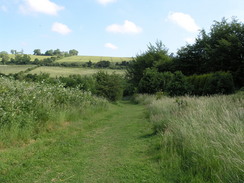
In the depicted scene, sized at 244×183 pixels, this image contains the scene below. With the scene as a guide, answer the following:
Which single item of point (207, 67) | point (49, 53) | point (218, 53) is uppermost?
point (49, 53)

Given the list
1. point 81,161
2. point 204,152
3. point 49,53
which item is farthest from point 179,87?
point 49,53

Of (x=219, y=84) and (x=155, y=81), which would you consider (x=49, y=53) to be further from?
(x=219, y=84)

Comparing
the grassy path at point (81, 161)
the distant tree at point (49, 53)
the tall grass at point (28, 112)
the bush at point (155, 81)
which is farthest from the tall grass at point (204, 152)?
the distant tree at point (49, 53)

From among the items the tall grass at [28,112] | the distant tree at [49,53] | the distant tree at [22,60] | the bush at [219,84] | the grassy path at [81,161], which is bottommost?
the grassy path at [81,161]

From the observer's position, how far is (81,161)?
501 cm

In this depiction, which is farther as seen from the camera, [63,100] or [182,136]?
[63,100]

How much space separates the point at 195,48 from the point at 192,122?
28747 mm

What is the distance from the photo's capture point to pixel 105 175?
164 inches

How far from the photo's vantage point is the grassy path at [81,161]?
4082mm

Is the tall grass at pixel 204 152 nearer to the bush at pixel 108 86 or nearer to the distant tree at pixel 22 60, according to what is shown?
the bush at pixel 108 86

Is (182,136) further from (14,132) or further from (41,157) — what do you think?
(14,132)

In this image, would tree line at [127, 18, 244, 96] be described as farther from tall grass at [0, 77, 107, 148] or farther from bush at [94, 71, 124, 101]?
tall grass at [0, 77, 107, 148]

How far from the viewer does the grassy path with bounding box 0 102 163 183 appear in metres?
4.08

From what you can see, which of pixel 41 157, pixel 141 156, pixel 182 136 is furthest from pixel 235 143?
pixel 41 157
